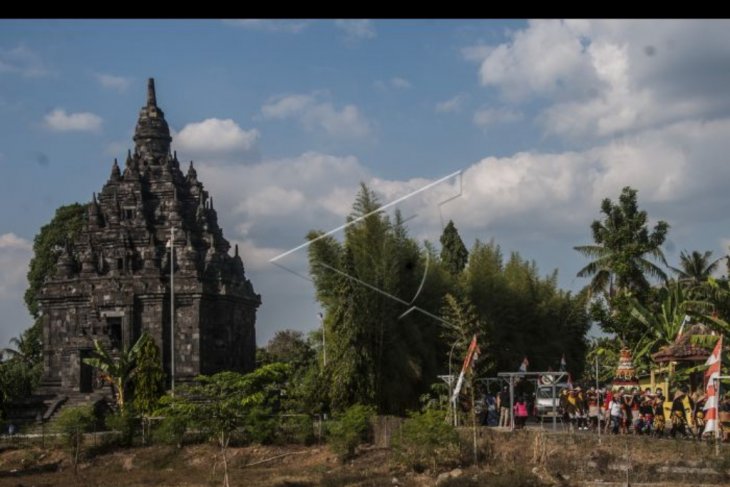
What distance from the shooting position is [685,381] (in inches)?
1391

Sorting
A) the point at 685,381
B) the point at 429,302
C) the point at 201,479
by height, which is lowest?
the point at 201,479

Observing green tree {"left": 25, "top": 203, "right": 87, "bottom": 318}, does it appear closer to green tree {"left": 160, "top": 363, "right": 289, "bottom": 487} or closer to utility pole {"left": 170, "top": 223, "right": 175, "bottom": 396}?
utility pole {"left": 170, "top": 223, "right": 175, "bottom": 396}

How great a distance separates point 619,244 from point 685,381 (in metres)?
13.5

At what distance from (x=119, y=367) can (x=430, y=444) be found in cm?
1976

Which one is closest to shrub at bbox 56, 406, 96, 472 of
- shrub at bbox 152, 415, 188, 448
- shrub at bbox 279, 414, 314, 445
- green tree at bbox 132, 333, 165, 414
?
shrub at bbox 152, 415, 188, 448

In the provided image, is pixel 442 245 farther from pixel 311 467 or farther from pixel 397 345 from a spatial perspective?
pixel 311 467

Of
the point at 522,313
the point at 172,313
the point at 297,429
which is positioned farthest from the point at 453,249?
the point at 297,429

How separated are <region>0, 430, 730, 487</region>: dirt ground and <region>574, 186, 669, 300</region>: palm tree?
1720 centimetres

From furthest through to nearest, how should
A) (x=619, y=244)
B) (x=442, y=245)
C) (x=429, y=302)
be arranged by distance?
(x=442, y=245)
(x=619, y=244)
(x=429, y=302)

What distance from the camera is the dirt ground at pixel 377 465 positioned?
82.7ft

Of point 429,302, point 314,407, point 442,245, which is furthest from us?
point 442,245

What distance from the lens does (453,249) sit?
193 feet

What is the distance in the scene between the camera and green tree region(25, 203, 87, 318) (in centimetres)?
7219
